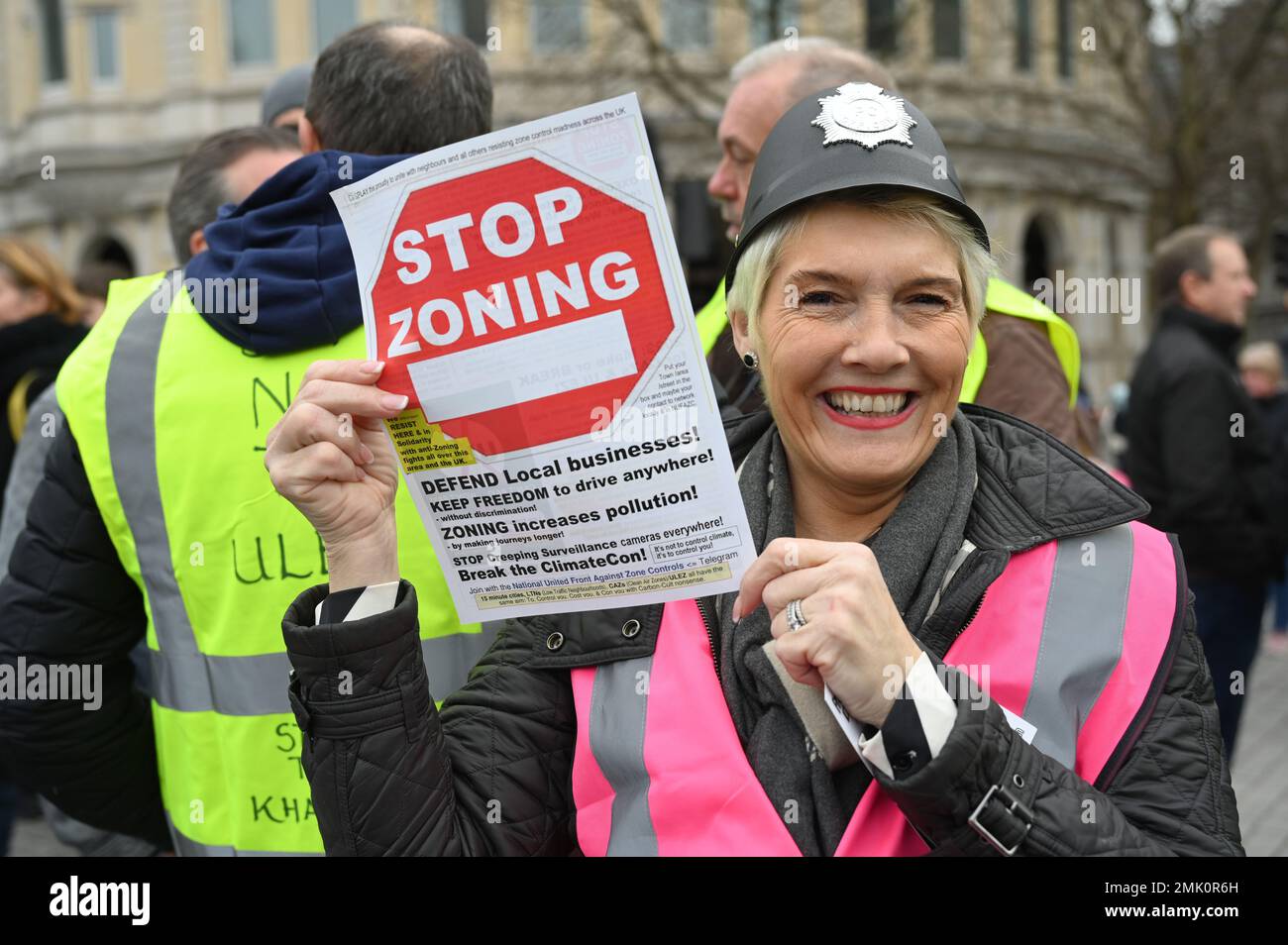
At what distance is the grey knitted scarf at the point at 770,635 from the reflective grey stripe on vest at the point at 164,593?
560 mm

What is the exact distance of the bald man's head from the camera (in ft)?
7.57

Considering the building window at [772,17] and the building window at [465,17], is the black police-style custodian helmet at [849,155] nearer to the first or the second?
the building window at [772,17]

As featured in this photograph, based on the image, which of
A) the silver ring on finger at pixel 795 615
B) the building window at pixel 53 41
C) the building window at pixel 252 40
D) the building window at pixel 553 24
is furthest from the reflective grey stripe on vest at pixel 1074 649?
the building window at pixel 53 41

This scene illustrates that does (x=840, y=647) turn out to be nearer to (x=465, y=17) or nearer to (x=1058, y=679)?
(x=1058, y=679)

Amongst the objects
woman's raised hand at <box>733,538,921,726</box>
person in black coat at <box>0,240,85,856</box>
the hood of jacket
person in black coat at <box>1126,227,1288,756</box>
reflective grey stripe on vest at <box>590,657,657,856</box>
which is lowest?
person in black coat at <box>1126,227,1288,756</box>

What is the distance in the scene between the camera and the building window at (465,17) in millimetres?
21969

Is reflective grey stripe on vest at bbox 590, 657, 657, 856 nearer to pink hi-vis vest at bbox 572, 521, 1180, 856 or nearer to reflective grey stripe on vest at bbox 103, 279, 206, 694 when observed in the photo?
pink hi-vis vest at bbox 572, 521, 1180, 856

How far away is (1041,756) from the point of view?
1.51 metres

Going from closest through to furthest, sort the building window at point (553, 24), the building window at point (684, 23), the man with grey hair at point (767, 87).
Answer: the man with grey hair at point (767, 87), the building window at point (684, 23), the building window at point (553, 24)

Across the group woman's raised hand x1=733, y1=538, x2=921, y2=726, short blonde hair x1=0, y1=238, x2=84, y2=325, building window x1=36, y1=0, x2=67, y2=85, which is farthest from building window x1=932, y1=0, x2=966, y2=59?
woman's raised hand x1=733, y1=538, x2=921, y2=726

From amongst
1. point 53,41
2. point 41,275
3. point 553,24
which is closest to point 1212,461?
point 41,275

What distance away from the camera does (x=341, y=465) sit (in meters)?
1.65

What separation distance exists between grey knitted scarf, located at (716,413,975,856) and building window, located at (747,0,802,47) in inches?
466
